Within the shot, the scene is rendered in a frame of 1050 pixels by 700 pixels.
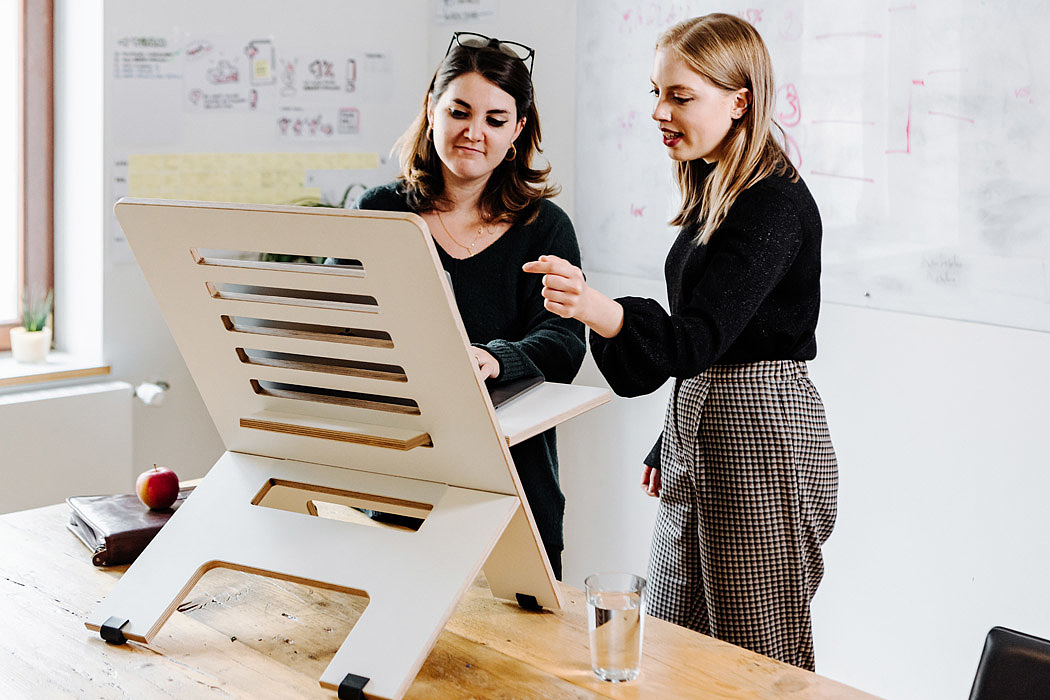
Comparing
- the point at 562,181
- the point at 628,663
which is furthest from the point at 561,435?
the point at 628,663

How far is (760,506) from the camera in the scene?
1560 mm

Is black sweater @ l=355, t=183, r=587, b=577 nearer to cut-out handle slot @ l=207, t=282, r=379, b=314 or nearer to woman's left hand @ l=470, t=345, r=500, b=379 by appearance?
woman's left hand @ l=470, t=345, r=500, b=379

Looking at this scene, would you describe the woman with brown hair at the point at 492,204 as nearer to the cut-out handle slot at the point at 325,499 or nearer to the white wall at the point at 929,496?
the cut-out handle slot at the point at 325,499

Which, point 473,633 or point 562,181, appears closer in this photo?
point 473,633

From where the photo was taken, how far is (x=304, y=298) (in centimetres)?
119

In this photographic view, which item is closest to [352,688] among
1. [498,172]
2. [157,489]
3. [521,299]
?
[157,489]

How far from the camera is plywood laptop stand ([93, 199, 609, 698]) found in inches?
43.4

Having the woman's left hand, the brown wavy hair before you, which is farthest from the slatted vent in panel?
the brown wavy hair

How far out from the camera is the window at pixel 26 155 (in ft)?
9.41

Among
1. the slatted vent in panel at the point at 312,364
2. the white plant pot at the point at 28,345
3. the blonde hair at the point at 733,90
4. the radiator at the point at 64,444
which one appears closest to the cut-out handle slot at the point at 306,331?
the slatted vent in panel at the point at 312,364

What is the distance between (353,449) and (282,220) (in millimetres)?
311

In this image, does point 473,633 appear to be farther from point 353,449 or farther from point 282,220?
point 282,220

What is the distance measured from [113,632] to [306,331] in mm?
404

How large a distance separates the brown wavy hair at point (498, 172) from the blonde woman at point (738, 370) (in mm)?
324
